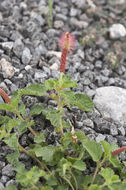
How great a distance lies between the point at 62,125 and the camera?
325 cm

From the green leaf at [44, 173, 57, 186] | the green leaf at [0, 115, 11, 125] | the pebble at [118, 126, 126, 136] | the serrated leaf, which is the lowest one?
the pebble at [118, 126, 126, 136]

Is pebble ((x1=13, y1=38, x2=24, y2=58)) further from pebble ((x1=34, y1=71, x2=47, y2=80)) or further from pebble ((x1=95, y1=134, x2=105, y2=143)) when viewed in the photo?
pebble ((x1=95, y1=134, x2=105, y2=143))

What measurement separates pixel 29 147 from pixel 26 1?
10.1 ft

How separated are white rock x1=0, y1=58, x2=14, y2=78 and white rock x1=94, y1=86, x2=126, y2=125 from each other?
1.14 metres

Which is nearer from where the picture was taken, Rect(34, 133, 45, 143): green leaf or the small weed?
the small weed

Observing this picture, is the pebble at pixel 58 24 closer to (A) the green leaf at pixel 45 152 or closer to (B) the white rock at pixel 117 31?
(B) the white rock at pixel 117 31

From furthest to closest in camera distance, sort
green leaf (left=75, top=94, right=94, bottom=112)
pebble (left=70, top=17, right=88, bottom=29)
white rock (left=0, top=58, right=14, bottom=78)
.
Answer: pebble (left=70, top=17, right=88, bottom=29) → white rock (left=0, top=58, right=14, bottom=78) → green leaf (left=75, top=94, right=94, bottom=112)

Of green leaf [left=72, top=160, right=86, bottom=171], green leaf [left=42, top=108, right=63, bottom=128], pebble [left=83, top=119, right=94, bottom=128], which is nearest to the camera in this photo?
green leaf [left=72, top=160, right=86, bottom=171]

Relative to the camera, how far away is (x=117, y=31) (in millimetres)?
5438

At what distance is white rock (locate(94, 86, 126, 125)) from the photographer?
12.9ft

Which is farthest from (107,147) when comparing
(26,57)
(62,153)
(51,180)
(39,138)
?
(26,57)

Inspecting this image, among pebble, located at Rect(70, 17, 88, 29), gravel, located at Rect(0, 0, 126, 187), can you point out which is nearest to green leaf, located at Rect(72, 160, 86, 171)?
gravel, located at Rect(0, 0, 126, 187)

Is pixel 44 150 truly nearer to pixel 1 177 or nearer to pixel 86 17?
pixel 1 177

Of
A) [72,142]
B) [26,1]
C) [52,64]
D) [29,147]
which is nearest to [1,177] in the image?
[29,147]
